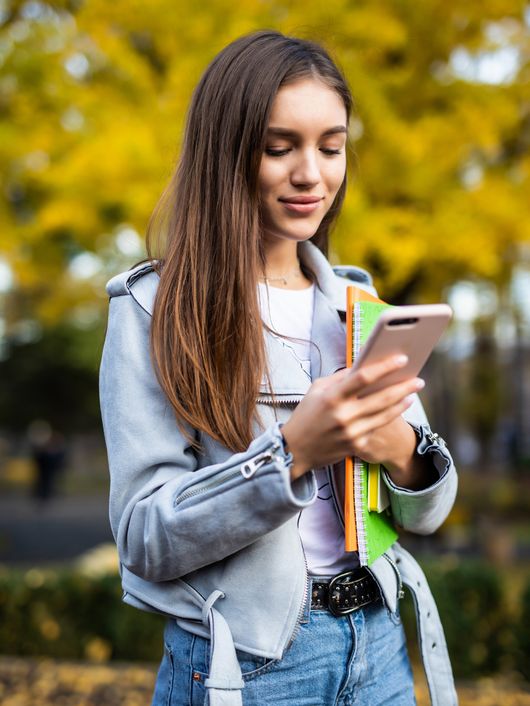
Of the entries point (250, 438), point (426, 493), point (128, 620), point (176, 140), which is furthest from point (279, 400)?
point (128, 620)

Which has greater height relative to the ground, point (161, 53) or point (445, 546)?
point (161, 53)

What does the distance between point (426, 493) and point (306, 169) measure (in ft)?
2.12

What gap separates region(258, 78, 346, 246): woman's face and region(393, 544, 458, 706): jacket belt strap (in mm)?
755

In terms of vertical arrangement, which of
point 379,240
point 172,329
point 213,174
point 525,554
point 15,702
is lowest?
point 525,554

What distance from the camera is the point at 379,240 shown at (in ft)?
16.4

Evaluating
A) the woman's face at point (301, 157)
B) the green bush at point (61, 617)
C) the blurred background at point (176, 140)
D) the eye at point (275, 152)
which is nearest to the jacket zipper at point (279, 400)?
the woman's face at point (301, 157)

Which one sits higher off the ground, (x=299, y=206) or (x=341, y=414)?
(x=299, y=206)

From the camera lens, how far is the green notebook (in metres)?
1.32

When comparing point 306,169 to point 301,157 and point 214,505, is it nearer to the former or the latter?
point 301,157

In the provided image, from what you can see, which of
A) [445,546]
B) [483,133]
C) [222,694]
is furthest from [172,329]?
[445,546]

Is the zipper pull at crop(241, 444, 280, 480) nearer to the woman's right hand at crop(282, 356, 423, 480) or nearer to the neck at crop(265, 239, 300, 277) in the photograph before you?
the woman's right hand at crop(282, 356, 423, 480)

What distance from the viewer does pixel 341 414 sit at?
3.75 ft

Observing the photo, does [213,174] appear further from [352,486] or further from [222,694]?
[222,694]

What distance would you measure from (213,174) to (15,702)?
3.95 meters
